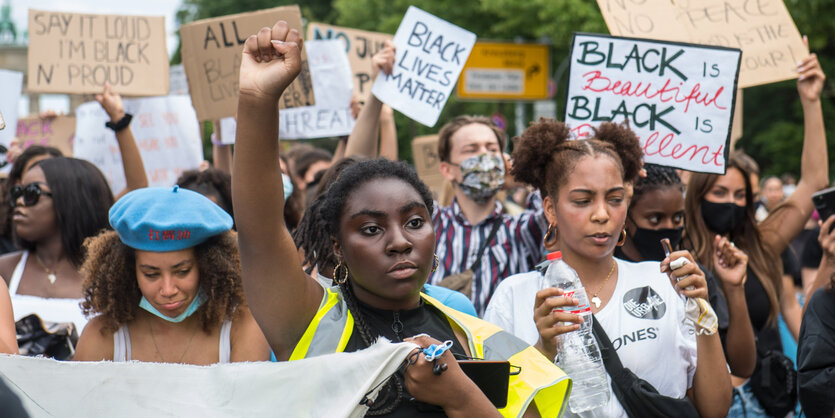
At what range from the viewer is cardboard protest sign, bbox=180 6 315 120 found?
17.2ft

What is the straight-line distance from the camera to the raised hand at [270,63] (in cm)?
203

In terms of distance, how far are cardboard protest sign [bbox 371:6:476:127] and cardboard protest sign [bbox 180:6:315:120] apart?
56 centimetres

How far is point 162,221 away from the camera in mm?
2980

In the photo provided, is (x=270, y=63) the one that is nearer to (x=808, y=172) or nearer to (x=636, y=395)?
(x=636, y=395)

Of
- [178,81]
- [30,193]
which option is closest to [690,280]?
[30,193]

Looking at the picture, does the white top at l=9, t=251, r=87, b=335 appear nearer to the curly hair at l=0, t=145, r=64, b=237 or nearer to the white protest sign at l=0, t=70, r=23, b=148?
the curly hair at l=0, t=145, r=64, b=237

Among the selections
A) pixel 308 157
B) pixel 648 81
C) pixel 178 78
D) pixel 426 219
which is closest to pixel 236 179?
pixel 426 219

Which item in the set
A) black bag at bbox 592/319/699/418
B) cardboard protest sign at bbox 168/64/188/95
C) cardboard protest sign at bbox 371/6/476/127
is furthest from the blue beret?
cardboard protest sign at bbox 168/64/188/95

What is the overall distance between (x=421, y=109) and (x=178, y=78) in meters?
3.91

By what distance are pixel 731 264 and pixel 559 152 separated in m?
0.83

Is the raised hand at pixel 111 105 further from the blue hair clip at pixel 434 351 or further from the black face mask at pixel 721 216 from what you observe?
the blue hair clip at pixel 434 351

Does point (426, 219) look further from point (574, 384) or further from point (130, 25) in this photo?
point (130, 25)

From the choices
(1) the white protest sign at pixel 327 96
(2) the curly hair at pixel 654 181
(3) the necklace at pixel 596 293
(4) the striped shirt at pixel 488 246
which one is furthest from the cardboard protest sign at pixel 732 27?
(1) the white protest sign at pixel 327 96

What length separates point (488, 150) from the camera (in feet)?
16.1
